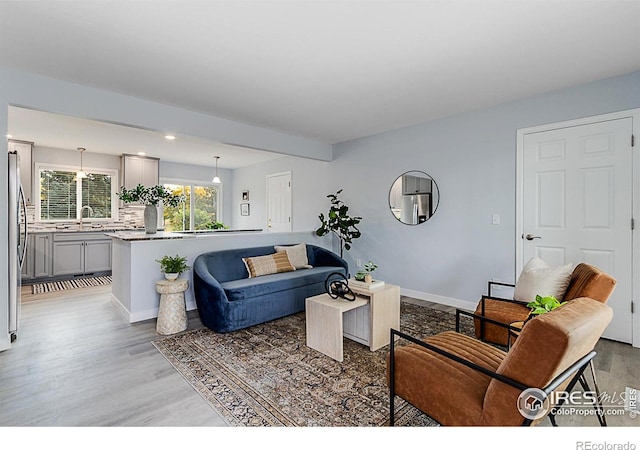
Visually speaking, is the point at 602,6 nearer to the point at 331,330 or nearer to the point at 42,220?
the point at 331,330

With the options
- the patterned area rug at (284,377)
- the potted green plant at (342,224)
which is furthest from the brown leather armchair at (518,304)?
the potted green plant at (342,224)

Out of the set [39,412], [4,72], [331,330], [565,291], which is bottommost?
[39,412]

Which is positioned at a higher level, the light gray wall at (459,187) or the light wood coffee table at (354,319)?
the light gray wall at (459,187)

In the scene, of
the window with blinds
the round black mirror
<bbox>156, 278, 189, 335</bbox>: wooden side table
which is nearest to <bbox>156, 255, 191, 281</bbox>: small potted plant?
<bbox>156, 278, 189, 335</bbox>: wooden side table

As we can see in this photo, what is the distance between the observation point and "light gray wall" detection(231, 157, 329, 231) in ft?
19.4

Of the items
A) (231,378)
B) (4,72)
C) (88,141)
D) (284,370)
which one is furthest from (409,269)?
(88,141)

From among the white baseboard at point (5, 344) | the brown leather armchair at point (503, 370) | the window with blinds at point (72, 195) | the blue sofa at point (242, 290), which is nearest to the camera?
the brown leather armchair at point (503, 370)

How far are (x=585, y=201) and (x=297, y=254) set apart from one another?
3302 mm

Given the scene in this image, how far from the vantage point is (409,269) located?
455cm

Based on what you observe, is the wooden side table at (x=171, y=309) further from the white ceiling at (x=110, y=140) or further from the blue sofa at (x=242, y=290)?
the white ceiling at (x=110, y=140)

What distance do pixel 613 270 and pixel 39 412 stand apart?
467 centimetres

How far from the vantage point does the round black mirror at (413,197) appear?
4285mm

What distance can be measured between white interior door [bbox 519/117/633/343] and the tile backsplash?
7.06 metres

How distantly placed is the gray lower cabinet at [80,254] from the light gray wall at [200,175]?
1943 mm
